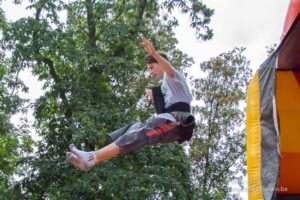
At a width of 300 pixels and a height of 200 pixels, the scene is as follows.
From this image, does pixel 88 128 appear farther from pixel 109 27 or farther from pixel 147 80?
pixel 147 80

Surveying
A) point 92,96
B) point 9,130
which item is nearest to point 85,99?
point 92,96

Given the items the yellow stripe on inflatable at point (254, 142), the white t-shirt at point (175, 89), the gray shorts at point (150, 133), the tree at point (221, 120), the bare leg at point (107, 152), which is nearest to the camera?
the bare leg at point (107, 152)

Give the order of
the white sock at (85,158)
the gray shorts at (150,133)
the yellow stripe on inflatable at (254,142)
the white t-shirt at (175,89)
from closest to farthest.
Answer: the white sock at (85,158) → the gray shorts at (150,133) → the white t-shirt at (175,89) → the yellow stripe on inflatable at (254,142)

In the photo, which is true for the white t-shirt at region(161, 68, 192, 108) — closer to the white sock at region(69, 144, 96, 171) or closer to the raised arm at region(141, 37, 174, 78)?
the raised arm at region(141, 37, 174, 78)

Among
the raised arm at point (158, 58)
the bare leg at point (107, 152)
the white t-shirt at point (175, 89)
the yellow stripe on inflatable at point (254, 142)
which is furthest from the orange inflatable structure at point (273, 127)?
the bare leg at point (107, 152)

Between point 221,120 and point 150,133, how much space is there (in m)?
9.40

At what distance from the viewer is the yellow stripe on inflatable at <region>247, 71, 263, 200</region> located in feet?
13.1

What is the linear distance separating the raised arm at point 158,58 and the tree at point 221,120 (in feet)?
29.9

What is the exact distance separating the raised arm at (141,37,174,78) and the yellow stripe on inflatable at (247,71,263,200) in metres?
1.14

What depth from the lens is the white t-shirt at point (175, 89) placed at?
3.59 metres

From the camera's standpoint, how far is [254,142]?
421cm

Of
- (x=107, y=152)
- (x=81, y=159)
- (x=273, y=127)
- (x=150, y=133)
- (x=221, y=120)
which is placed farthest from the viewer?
(x=221, y=120)

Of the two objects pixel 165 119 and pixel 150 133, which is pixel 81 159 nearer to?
pixel 150 133

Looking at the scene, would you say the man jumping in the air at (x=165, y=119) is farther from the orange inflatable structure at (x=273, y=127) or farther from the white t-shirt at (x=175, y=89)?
the orange inflatable structure at (x=273, y=127)
